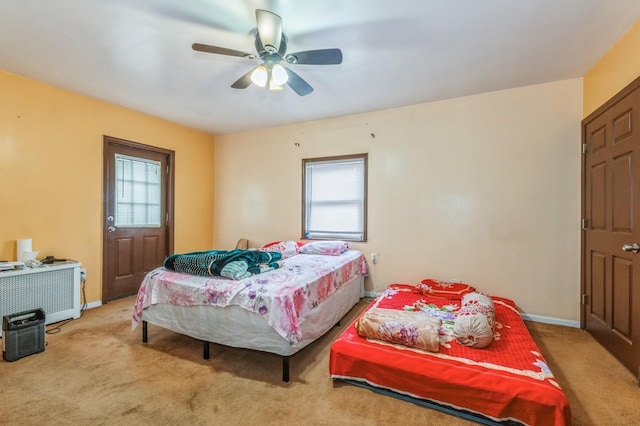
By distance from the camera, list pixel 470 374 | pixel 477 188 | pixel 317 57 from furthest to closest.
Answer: pixel 477 188 < pixel 317 57 < pixel 470 374

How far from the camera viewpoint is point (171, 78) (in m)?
2.96

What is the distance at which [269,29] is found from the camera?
1.87m

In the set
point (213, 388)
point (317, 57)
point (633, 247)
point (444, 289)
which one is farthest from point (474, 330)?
point (317, 57)

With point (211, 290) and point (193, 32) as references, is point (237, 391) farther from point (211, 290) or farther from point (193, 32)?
point (193, 32)

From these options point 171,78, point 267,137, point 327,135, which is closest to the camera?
point 171,78

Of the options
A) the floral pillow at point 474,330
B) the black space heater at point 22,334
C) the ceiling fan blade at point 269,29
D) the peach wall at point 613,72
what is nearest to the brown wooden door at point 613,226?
the peach wall at point 613,72

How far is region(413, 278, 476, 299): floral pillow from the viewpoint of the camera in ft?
9.96

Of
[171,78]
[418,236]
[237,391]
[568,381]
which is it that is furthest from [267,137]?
[568,381]

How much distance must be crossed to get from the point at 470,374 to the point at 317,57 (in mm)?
2349

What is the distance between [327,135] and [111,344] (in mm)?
3477

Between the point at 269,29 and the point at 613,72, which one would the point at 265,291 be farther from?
the point at 613,72

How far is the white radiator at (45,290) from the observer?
2607mm

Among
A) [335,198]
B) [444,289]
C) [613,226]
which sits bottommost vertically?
[444,289]

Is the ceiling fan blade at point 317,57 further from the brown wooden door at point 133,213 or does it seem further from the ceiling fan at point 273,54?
the brown wooden door at point 133,213
